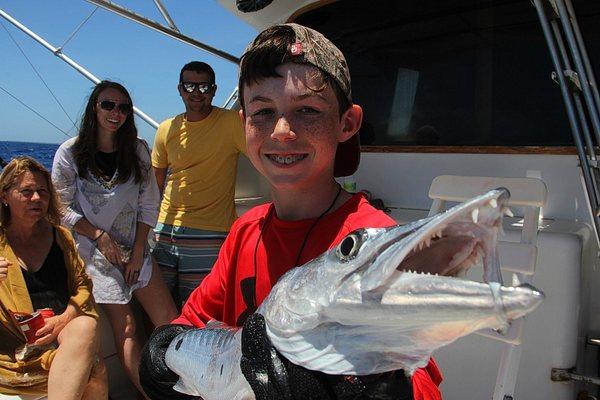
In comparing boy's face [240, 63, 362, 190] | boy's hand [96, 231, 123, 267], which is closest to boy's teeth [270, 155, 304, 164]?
boy's face [240, 63, 362, 190]

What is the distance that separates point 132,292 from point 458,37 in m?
3.13

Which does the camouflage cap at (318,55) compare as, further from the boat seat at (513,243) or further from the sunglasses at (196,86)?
the sunglasses at (196,86)

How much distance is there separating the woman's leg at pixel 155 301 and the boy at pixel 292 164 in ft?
7.01

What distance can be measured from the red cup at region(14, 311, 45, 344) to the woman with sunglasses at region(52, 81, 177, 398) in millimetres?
542

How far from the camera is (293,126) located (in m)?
1.30

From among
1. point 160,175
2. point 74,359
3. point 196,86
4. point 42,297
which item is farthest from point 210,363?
point 160,175

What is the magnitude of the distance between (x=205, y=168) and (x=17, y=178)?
1278 mm

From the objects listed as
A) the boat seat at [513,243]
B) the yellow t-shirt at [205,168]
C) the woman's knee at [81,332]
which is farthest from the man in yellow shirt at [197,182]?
the boat seat at [513,243]

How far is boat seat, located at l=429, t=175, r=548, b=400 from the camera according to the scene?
1.91m

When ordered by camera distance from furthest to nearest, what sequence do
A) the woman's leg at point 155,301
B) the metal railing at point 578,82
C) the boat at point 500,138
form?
the woman's leg at point 155,301
the boat at point 500,138
the metal railing at point 578,82

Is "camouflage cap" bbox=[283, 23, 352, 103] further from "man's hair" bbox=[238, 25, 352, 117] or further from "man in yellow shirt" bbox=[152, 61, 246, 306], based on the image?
"man in yellow shirt" bbox=[152, 61, 246, 306]

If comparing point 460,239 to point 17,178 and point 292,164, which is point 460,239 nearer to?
point 292,164

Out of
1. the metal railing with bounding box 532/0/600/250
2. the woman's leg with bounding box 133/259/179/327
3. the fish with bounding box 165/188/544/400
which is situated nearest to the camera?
the fish with bounding box 165/188/544/400

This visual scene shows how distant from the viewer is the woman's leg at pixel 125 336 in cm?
347
